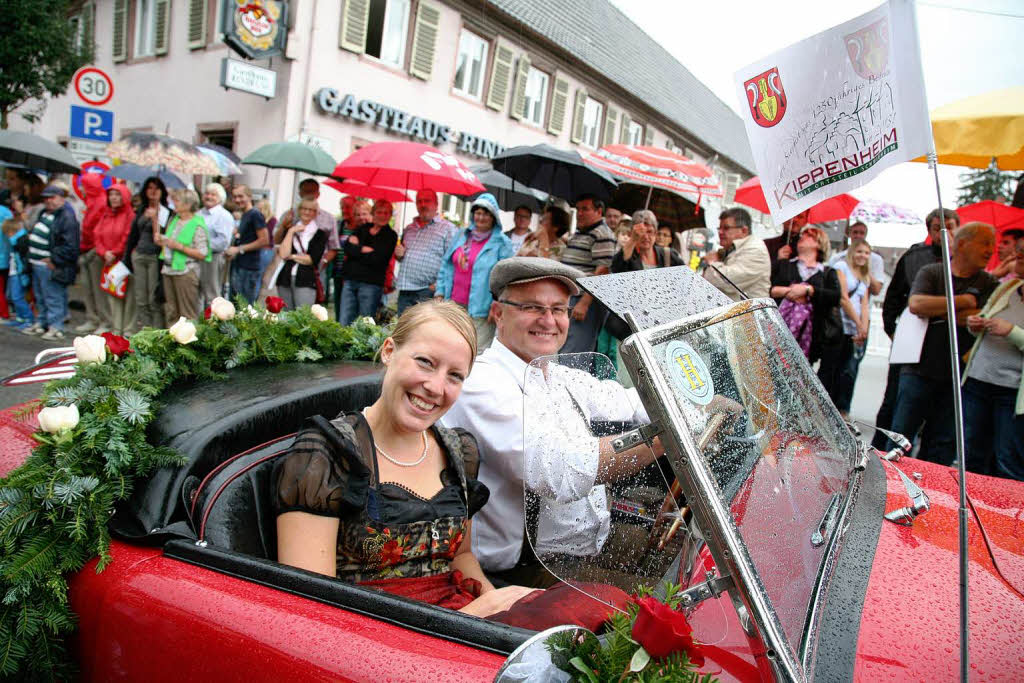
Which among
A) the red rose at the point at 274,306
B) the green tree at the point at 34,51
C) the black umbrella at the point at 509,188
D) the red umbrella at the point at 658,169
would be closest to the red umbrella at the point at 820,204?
the red umbrella at the point at 658,169

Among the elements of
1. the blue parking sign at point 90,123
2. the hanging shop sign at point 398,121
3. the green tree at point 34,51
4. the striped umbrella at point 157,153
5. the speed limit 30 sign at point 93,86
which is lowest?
the striped umbrella at point 157,153

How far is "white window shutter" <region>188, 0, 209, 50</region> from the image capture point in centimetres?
1448

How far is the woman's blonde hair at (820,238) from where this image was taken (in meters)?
6.61

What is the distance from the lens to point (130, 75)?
54.6 feet

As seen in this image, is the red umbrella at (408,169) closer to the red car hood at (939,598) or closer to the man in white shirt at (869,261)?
the man in white shirt at (869,261)

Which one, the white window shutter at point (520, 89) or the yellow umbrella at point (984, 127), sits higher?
the white window shutter at point (520, 89)

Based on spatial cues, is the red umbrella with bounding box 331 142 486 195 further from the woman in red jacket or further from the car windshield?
the car windshield

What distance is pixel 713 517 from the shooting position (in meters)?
1.14

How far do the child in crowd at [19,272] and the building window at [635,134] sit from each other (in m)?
18.3

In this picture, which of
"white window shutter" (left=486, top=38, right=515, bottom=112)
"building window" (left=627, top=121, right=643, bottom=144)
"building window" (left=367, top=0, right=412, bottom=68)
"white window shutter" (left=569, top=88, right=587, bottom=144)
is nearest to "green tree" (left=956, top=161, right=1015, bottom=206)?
"building window" (left=627, top=121, right=643, bottom=144)

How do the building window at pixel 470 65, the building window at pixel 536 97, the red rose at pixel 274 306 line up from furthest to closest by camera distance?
the building window at pixel 536 97, the building window at pixel 470 65, the red rose at pixel 274 306

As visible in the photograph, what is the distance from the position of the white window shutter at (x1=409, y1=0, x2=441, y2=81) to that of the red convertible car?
14378 millimetres

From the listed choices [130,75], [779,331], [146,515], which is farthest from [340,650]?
[130,75]

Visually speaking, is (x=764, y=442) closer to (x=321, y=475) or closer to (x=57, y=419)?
(x=321, y=475)
